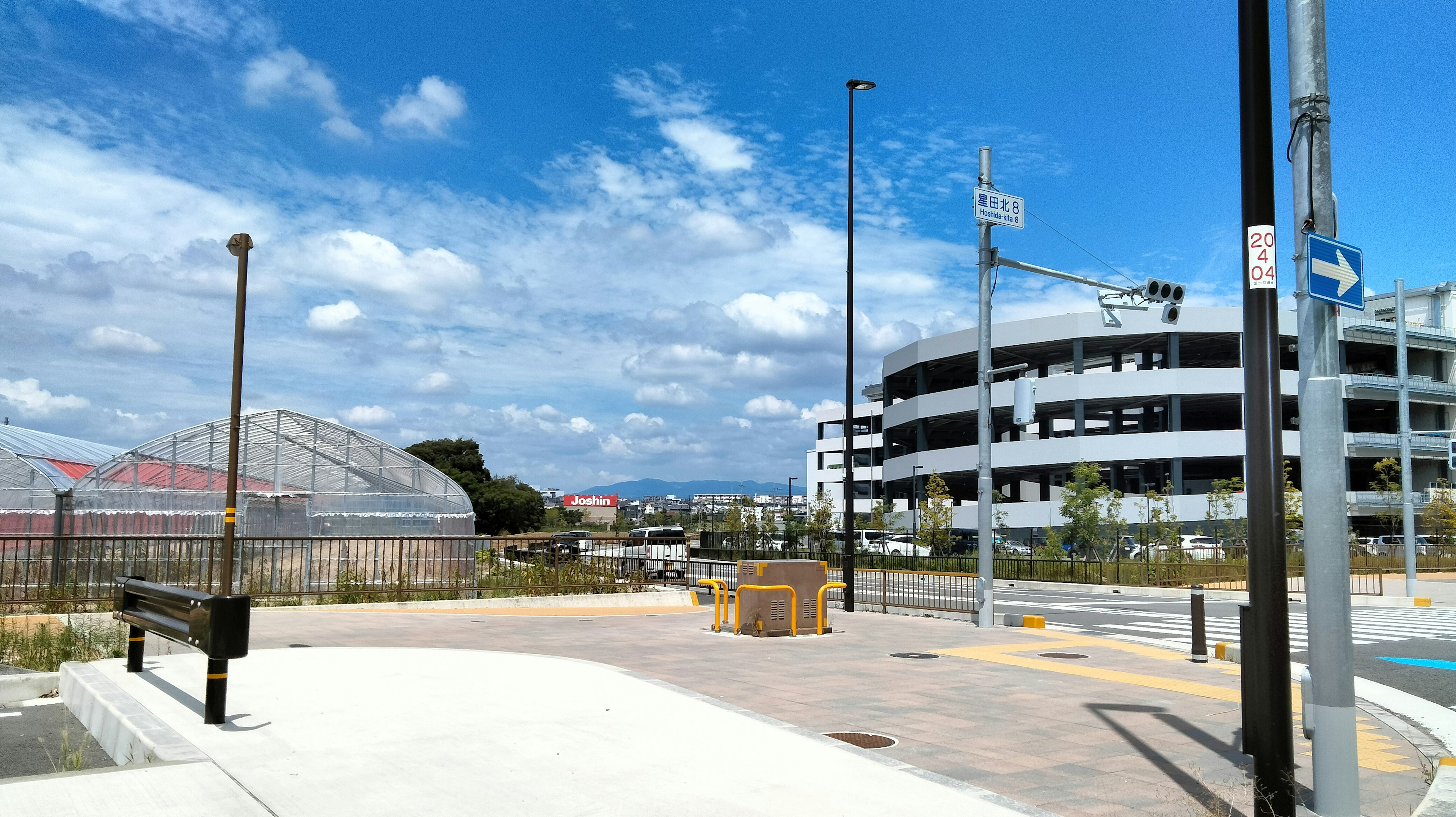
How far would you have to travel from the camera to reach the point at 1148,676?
12.4 metres

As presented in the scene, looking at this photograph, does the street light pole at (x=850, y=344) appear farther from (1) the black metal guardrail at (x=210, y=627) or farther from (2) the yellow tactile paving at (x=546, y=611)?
(1) the black metal guardrail at (x=210, y=627)

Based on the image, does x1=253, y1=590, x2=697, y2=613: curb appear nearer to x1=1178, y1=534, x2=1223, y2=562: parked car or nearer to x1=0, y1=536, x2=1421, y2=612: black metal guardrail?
x1=0, y1=536, x2=1421, y2=612: black metal guardrail

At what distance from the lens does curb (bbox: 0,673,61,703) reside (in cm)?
941

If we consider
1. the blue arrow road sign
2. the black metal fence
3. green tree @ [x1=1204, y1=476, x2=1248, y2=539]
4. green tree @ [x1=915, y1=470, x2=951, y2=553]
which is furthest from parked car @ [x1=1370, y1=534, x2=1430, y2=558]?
the blue arrow road sign

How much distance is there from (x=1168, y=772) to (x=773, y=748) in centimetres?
286

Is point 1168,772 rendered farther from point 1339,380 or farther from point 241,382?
point 241,382

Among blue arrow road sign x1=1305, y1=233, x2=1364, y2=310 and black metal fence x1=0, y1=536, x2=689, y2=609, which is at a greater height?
blue arrow road sign x1=1305, y1=233, x2=1364, y2=310

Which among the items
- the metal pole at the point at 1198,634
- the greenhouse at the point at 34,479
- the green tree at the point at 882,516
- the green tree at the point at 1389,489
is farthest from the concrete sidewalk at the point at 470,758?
the green tree at the point at 1389,489

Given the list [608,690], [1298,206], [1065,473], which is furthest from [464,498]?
[1065,473]

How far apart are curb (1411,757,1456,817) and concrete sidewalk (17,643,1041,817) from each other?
8.61 ft

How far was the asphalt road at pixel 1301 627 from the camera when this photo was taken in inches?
539

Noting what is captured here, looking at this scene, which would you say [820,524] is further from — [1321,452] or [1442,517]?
[1321,452]

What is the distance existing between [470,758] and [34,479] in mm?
27745

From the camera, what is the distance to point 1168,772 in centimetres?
732
